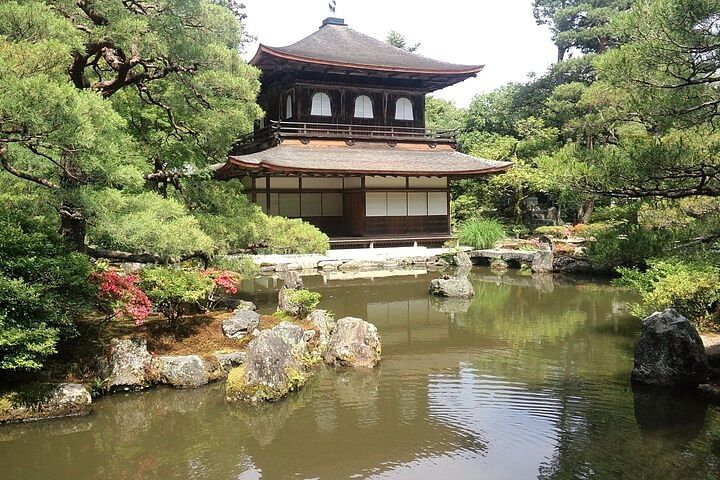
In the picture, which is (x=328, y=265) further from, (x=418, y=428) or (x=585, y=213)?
(x=585, y=213)

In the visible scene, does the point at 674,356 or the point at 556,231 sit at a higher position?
the point at 556,231

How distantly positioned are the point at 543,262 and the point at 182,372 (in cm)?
1412

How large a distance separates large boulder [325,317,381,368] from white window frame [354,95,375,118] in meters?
15.7

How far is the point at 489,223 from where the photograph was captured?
22.1 m

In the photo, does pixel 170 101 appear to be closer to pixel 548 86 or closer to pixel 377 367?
pixel 377 367

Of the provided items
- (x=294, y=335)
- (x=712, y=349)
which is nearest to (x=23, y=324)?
(x=294, y=335)

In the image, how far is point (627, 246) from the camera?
6.70 meters

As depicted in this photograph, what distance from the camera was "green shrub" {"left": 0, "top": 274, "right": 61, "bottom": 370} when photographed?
Answer: 18.8 ft

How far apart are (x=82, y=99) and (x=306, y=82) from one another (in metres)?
17.0

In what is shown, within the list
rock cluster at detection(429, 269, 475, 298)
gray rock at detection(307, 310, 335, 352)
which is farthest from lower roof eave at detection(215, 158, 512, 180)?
gray rock at detection(307, 310, 335, 352)

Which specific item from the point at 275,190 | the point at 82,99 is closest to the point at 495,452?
the point at 82,99

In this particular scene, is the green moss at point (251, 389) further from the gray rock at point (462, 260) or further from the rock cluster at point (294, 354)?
the gray rock at point (462, 260)

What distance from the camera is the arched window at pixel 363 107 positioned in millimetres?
23016

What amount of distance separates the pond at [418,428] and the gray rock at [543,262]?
377 inches
